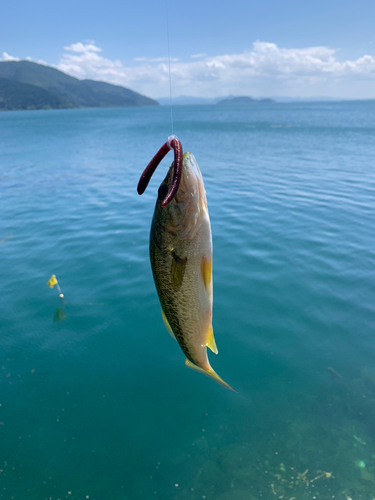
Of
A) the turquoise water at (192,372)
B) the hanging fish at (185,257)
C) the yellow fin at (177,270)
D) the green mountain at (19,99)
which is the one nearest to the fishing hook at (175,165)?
the hanging fish at (185,257)

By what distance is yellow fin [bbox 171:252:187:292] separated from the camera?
8.40 ft

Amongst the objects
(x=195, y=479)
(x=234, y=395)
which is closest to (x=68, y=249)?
(x=234, y=395)

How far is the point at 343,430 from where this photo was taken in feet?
20.1

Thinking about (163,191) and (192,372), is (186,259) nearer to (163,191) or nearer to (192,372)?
(163,191)

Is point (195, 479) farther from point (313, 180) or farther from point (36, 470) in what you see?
point (313, 180)

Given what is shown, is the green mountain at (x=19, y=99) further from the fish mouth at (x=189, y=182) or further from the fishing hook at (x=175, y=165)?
the fishing hook at (x=175, y=165)

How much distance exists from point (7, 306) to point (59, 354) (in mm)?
3065

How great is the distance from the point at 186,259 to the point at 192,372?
5959mm

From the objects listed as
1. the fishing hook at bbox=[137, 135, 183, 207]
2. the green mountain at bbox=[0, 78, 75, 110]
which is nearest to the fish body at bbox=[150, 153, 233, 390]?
the fishing hook at bbox=[137, 135, 183, 207]

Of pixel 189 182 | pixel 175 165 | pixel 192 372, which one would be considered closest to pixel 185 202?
pixel 189 182

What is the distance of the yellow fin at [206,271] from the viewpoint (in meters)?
2.54

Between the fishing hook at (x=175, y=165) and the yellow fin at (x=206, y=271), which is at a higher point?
the fishing hook at (x=175, y=165)

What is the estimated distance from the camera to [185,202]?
236 cm

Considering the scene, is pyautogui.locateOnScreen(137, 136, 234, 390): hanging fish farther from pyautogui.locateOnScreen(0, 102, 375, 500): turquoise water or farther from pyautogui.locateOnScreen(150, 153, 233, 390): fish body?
pyautogui.locateOnScreen(0, 102, 375, 500): turquoise water
